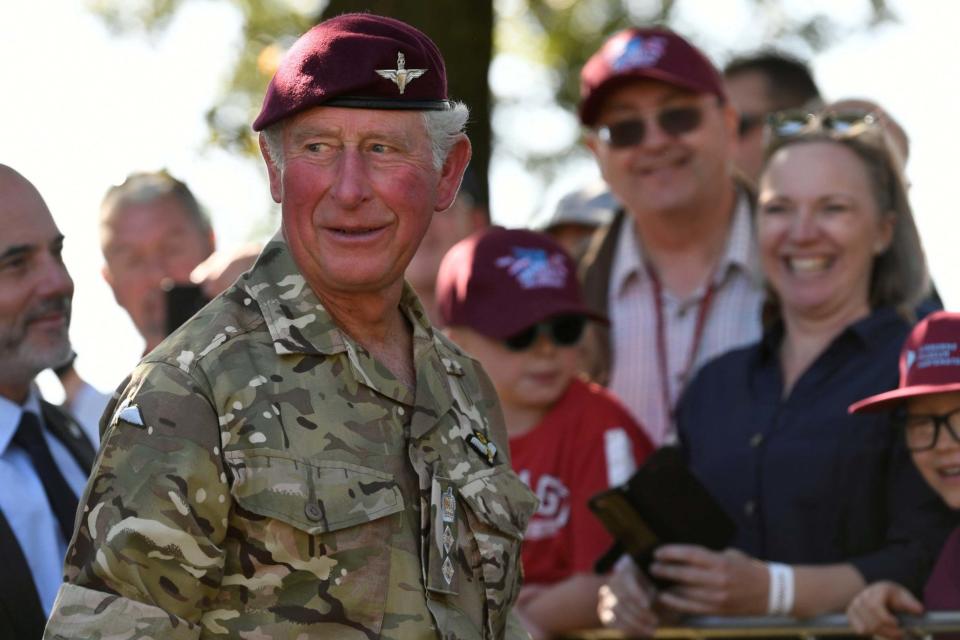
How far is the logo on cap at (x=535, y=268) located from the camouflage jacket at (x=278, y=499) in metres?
2.16

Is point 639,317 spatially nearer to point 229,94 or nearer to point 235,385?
point 235,385

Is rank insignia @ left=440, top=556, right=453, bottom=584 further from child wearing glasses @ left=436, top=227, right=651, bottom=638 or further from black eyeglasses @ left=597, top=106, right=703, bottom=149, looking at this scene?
black eyeglasses @ left=597, top=106, right=703, bottom=149

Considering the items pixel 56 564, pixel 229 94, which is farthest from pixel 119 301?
pixel 229 94

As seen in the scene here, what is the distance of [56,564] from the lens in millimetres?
4621

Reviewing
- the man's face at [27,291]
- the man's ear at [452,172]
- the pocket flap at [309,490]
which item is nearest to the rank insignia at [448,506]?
the pocket flap at [309,490]

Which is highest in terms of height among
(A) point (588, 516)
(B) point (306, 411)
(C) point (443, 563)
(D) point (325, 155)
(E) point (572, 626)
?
(D) point (325, 155)

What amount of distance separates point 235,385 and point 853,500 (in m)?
2.63

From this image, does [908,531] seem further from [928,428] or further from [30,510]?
[30,510]

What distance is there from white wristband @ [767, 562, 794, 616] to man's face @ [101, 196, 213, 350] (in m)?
3.32

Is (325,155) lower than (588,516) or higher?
higher

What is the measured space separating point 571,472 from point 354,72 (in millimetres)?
2546

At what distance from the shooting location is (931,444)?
5.05 m

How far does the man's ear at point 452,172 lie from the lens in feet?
12.3

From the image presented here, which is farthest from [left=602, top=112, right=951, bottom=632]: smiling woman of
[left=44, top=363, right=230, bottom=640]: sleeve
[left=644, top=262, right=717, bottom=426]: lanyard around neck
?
[left=44, top=363, right=230, bottom=640]: sleeve
